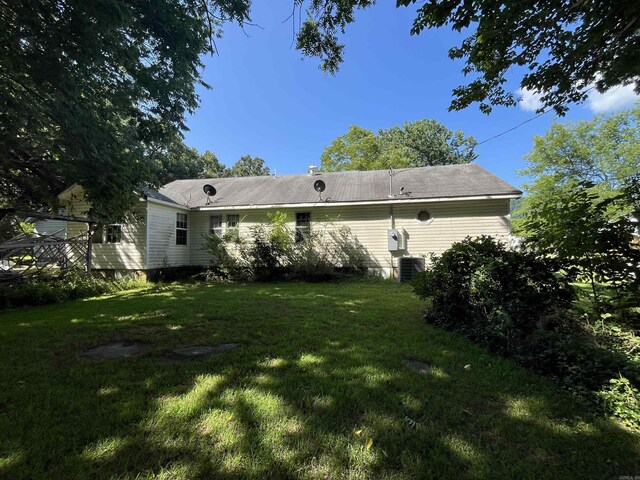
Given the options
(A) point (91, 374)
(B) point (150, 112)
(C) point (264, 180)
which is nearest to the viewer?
(A) point (91, 374)

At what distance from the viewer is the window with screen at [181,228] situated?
12.4m

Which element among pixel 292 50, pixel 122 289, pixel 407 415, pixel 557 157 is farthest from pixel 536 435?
pixel 557 157

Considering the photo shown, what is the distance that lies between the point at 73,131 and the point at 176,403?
232 inches

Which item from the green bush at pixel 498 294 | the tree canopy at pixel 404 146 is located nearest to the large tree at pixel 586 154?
the tree canopy at pixel 404 146

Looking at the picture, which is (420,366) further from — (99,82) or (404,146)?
(404,146)

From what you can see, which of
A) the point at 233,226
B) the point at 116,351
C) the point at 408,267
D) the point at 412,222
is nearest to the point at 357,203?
the point at 412,222

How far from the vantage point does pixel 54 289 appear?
24.3 ft

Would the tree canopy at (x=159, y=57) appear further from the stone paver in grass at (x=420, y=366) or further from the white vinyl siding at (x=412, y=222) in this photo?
the white vinyl siding at (x=412, y=222)

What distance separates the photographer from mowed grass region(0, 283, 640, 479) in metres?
1.72

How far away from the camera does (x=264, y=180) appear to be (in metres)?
15.5

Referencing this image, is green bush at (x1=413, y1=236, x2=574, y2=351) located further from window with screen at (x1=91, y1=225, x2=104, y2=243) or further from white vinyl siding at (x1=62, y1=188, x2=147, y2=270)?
window with screen at (x1=91, y1=225, x2=104, y2=243)

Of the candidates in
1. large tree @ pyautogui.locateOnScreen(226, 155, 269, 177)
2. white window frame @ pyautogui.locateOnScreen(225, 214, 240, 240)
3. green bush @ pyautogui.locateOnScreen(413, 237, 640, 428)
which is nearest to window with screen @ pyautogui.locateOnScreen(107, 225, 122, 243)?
white window frame @ pyautogui.locateOnScreen(225, 214, 240, 240)

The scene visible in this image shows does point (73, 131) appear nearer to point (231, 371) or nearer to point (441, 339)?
point (231, 371)

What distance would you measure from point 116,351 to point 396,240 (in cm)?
944
